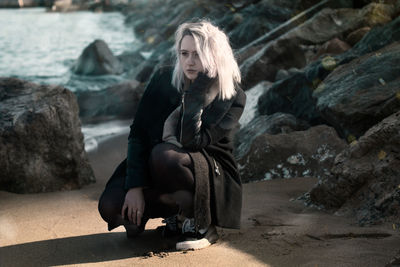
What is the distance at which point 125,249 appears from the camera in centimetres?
327

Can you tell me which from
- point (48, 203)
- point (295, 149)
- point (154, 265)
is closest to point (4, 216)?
point (48, 203)

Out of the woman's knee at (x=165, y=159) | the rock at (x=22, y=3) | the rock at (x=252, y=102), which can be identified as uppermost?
the woman's knee at (x=165, y=159)

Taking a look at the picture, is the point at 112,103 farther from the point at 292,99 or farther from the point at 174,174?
the point at 174,174

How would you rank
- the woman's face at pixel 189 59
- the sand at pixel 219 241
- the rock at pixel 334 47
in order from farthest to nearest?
1. the rock at pixel 334 47
2. the woman's face at pixel 189 59
3. the sand at pixel 219 241

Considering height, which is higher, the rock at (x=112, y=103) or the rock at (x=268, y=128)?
the rock at (x=268, y=128)

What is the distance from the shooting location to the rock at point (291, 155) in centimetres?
496

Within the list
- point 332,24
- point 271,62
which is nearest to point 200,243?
point 271,62

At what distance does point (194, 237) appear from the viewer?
127 inches

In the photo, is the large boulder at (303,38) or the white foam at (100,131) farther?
the large boulder at (303,38)

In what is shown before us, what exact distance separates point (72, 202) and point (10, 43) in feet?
71.5

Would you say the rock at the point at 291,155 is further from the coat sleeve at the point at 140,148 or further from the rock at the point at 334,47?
the rock at the point at 334,47

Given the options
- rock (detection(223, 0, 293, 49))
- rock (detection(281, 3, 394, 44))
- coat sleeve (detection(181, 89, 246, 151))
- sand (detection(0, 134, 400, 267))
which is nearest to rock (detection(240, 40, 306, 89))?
rock (detection(281, 3, 394, 44))

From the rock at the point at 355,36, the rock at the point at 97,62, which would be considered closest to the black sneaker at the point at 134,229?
the rock at the point at 355,36

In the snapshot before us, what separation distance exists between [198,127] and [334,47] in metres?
4.69
